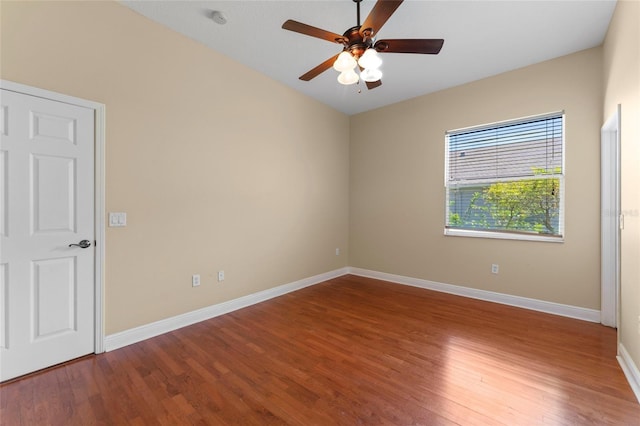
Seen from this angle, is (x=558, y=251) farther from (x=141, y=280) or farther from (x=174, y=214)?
(x=141, y=280)

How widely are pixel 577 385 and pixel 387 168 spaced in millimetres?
3413

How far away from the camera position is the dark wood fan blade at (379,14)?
166cm

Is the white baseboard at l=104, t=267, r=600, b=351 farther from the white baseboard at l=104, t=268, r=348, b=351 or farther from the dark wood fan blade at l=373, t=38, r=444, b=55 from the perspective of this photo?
the dark wood fan blade at l=373, t=38, r=444, b=55

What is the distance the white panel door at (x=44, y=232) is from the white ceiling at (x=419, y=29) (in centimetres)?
130

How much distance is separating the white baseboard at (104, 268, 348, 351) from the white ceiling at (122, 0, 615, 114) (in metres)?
2.92

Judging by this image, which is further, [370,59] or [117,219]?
[117,219]

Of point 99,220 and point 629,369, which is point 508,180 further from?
point 99,220

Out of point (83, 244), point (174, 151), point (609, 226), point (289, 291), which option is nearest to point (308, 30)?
point (174, 151)

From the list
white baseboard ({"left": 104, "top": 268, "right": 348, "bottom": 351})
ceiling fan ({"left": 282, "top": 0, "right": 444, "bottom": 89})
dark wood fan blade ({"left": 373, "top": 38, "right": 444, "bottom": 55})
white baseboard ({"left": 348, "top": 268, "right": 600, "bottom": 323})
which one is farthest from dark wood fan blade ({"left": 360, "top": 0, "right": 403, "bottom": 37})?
white baseboard ({"left": 348, "top": 268, "right": 600, "bottom": 323})

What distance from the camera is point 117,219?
2.42 metres

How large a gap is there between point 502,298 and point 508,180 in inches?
60.5

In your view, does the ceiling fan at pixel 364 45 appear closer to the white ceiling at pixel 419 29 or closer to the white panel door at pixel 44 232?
the white ceiling at pixel 419 29

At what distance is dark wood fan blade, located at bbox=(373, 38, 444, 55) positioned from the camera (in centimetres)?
202

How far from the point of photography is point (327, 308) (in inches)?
→ 133
